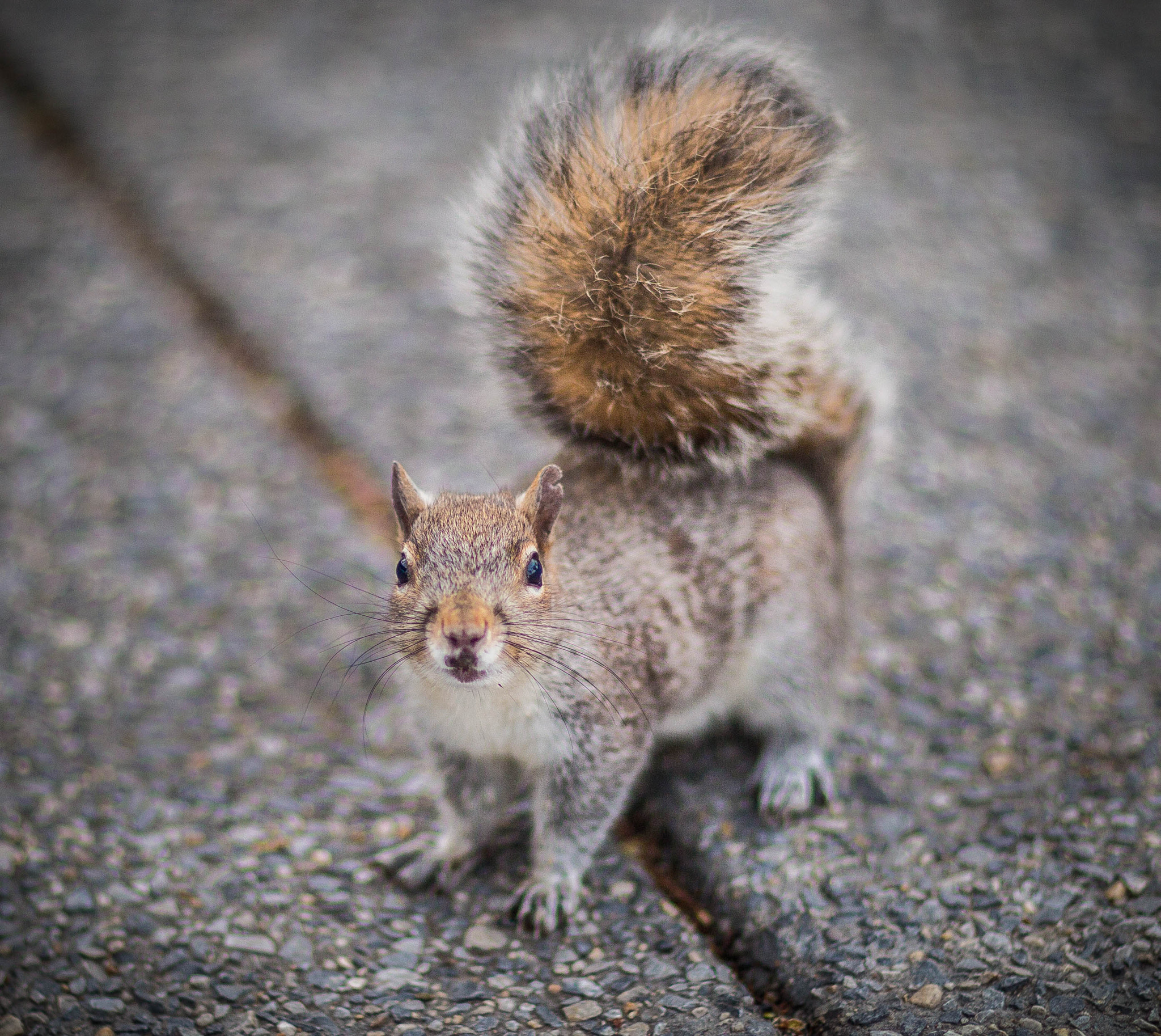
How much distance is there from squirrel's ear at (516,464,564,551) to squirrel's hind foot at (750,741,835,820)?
0.66 meters

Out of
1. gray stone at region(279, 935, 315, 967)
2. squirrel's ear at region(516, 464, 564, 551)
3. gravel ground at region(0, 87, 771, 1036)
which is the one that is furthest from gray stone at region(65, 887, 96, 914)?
squirrel's ear at region(516, 464, 564, 551)

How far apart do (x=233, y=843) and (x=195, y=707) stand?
0.37 m

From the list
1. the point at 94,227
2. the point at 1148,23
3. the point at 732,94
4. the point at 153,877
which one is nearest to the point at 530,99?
the point at 732,94

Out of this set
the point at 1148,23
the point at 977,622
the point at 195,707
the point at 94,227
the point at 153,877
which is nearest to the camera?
the point at 153,877

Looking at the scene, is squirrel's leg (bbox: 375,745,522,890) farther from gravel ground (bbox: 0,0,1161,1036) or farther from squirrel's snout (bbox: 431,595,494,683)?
squirrel's snout (bbox: 431,595,494,683)

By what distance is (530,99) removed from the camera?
1.98 meters

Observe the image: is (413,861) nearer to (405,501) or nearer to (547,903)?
(547,903)

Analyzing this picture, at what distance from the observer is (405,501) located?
169 cm

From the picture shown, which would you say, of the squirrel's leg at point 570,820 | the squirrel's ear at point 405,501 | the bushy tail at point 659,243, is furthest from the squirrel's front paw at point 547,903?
the bushy tail at point 659,243

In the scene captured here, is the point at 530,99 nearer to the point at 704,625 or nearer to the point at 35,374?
the point at 704,625

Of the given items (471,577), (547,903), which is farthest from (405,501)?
(547,903)

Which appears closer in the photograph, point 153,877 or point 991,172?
point 153,877

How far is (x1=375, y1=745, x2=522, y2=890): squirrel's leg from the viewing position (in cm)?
182

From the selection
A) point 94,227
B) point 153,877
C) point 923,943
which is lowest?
point 153,877
